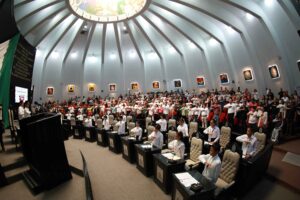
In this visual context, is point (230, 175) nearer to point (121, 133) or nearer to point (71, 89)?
point (121, 133)

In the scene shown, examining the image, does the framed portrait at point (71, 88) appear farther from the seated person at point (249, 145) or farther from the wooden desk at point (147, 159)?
the seated person at point (249, 145)

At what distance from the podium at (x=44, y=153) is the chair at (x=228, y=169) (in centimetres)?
407

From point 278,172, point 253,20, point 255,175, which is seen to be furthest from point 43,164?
point 253,20

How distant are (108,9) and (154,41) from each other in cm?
673

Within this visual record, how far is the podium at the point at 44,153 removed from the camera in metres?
4.62

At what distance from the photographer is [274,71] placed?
14500 millimetres

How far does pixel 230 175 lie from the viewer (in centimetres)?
438

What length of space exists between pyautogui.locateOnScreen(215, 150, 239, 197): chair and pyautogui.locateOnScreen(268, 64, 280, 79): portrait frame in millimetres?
12884

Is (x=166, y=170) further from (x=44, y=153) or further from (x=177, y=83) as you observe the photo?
(x=177, y=83)

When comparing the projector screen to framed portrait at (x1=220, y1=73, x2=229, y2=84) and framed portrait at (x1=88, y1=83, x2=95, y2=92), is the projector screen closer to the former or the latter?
framed portrait at (x1=88, y1=83, x2=95, y2=92)

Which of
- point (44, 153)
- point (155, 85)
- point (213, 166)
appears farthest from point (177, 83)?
point (44, 153)

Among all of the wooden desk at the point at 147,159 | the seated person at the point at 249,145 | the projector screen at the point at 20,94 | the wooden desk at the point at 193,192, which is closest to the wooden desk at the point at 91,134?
the projector screen at the point at 20,94

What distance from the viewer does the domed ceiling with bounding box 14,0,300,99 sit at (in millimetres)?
14422

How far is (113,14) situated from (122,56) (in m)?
7.36
